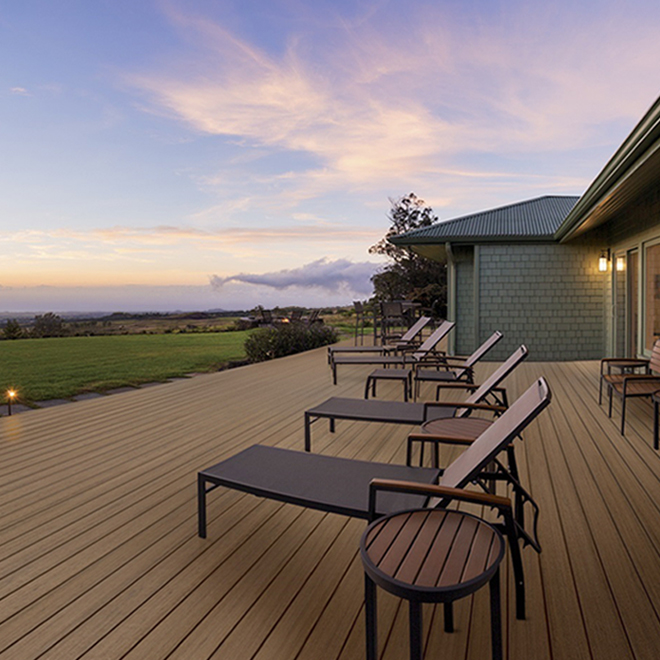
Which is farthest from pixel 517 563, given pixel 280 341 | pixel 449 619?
pixel 280 341

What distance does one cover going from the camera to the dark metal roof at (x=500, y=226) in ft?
32.4

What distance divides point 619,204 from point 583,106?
5.14 meters

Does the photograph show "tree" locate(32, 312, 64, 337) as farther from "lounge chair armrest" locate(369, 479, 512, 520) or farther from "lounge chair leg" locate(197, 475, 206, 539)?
"lounge chair armrest" locate(369, 479, 512, 520)

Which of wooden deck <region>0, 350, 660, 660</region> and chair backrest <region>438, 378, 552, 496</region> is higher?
chair backrest <region>438, 378, 552, 496</region>

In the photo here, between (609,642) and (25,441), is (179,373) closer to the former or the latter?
(25,441)

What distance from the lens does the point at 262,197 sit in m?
14.8

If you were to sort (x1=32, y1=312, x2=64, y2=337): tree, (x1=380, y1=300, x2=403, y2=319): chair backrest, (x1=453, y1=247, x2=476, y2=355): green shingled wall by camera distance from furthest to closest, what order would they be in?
1. (x1=32, y1=312, x2=64, y2=337): tree
2. (x1=380, y1=300, x2=403, y2=319): chair backrest
3. (x1=453, y1=247, x2=476, y2=355): green shingled wall

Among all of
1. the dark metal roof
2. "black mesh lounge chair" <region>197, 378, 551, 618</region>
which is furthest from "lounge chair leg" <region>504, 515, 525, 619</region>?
the dark metal roof

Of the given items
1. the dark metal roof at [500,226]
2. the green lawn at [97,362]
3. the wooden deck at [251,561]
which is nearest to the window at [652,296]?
the dark metal roof at [500,226]

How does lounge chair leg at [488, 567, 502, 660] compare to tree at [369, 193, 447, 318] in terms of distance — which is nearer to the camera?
lounge chair leg at [488, 567, 502, 660]

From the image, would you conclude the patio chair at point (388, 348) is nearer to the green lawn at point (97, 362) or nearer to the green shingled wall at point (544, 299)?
the green shingled wall at point (544, 299)

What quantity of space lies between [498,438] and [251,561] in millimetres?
1293

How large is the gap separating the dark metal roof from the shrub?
3646 millimetres

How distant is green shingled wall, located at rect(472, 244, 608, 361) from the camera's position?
9.92m
